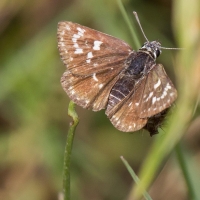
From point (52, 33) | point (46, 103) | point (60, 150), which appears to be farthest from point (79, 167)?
point (52, 33)

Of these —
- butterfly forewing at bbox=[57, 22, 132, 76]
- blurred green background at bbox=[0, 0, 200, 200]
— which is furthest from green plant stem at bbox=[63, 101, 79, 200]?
blurred green background at bbox=[0, 0, 200, 200]

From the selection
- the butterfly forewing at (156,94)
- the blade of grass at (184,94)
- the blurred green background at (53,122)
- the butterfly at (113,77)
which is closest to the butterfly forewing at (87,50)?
the butterfly at (113,77)

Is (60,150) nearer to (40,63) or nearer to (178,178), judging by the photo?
(40,63)

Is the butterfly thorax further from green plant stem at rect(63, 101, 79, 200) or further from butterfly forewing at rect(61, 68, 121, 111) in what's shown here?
green plant stem at rect(63, 101, 79, 200)

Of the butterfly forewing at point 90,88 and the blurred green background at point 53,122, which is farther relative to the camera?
the blurred green background at point 53,122

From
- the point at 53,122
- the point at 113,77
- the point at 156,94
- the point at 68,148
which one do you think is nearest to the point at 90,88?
the point at 113,77

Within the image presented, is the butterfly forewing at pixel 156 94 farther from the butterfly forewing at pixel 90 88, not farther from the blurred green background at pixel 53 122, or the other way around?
the blurred green background at pixel 53 122
